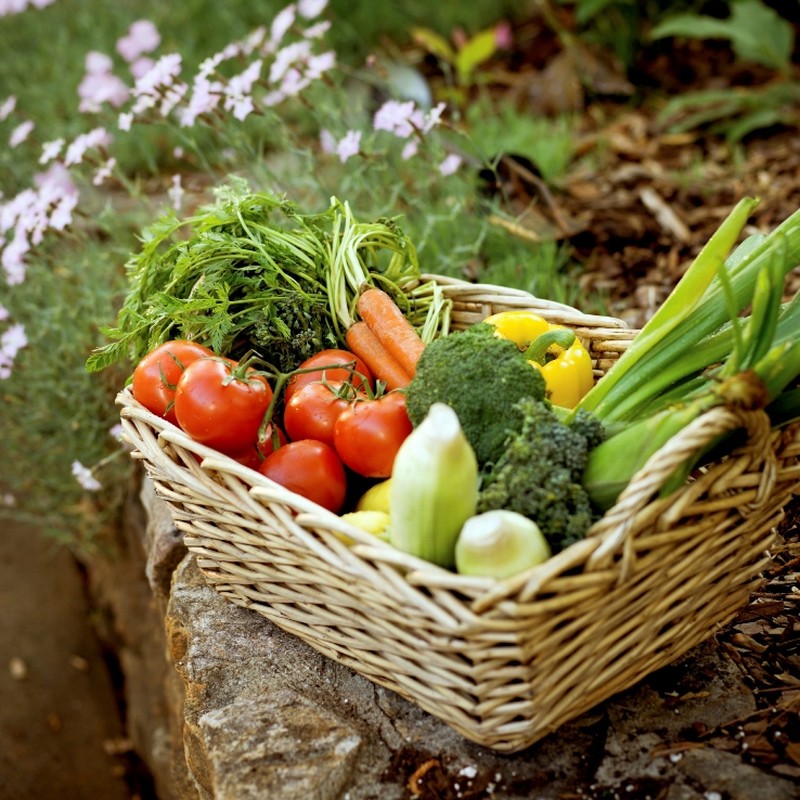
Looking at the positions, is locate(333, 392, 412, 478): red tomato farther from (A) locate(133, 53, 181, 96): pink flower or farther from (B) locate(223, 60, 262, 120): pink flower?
(A) locate(133, 53, 181, 96): pink flower

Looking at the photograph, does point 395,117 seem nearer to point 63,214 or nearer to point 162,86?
point 162,86

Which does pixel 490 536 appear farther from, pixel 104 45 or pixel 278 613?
pixel 104 45

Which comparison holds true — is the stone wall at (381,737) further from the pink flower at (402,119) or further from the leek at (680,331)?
the pink flower at (402,119)

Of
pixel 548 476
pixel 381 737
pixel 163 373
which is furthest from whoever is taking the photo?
A: pixel 163 373

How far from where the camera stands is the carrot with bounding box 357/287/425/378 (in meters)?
1.98

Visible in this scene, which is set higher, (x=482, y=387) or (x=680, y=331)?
(x=482, y=387)

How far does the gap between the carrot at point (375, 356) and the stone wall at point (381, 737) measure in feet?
1.87

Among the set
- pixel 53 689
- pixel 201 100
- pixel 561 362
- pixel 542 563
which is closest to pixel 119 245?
pixel 201 100

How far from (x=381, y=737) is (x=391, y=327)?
83cm

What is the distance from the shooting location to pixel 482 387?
1639 millimetres

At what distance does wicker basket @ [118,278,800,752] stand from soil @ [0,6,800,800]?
1.48 m

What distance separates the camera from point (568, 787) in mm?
1490

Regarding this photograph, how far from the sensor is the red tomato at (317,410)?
188cm

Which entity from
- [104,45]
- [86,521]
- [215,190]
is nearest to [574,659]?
[215,190]
